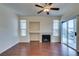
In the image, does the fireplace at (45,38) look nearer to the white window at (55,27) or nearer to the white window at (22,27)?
the white window at (55,27)

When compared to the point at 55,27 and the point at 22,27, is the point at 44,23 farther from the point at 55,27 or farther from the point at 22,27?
the point at 22,27

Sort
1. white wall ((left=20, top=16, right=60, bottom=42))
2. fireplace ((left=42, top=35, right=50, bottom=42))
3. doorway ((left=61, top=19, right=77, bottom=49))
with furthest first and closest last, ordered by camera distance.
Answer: fireplace ((left=42, top=35, right=50, bottom=42)) → white wall ((left=20, top=16, right=60, bottom=42)) → doorway ((left=61, top=19, right=77, bottom=49))

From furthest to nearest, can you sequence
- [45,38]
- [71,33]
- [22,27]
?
[45,38] → [22,27] → [71,33]

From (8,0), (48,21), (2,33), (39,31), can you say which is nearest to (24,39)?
(39,31)

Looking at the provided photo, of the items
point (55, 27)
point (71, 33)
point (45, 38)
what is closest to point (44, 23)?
point (55, 27)

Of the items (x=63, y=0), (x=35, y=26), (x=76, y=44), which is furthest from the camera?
(x=35, y=26)

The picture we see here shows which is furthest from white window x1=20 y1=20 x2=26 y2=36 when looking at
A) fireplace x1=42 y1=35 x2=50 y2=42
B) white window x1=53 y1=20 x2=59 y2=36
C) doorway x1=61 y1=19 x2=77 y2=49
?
doorway x1=61 y1=19 x2=77 y2=49

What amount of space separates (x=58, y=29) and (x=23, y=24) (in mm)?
3016

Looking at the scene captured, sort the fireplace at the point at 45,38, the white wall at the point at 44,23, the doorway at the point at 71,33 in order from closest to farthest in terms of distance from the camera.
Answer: the doorway at the point at 71,33
the white wall at the point at 44,23
the fireplace at the point at 45,38

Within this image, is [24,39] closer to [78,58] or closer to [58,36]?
[58,36]

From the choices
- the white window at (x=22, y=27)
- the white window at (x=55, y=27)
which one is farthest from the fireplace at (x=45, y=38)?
the white window at (x=22, y=27)

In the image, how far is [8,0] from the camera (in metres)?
1.66

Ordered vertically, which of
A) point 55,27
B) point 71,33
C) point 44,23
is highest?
point 44,23

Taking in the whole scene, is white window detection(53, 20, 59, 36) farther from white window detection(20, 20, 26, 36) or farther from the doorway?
white window detection(20, 20, 26, 36)
